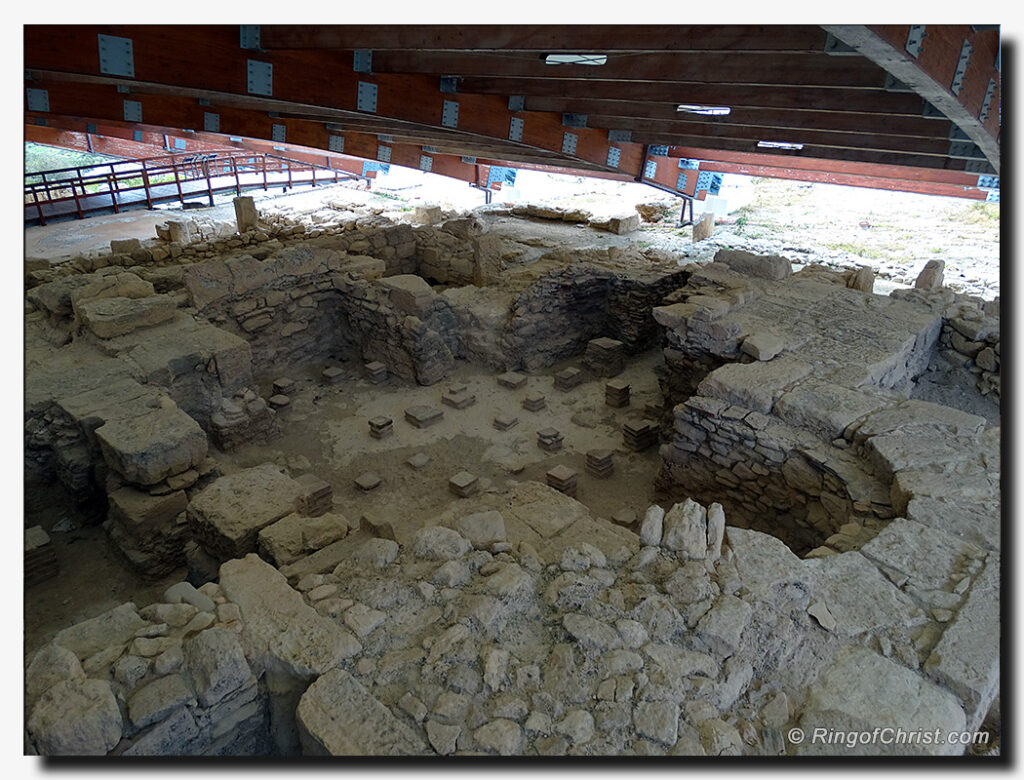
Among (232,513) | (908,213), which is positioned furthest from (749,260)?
(908,213)

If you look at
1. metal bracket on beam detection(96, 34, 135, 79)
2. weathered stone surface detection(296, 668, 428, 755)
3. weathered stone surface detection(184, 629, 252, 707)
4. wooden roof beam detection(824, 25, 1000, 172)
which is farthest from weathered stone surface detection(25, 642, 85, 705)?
wooden roof beam detection(824, 25, 1000, 172)

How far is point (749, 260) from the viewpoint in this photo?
7355 millimetres

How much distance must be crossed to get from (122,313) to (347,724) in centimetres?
522

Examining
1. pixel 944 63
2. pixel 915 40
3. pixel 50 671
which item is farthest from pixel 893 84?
pixel 50 671

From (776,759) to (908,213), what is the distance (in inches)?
597

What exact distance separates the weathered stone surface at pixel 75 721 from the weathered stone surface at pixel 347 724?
2.11ft

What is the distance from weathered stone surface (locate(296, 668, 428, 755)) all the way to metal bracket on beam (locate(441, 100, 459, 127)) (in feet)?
18.4

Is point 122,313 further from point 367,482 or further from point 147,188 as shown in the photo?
point 147,188

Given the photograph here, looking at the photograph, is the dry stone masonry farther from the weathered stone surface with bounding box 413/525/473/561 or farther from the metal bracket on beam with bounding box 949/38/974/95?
the metal bracket on beam with bounding box 949/38/974/95

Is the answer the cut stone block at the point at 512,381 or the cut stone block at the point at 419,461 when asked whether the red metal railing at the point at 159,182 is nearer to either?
the cut stone block at the point at 512,381

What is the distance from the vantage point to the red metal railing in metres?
13.3

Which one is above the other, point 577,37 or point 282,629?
point 577,37

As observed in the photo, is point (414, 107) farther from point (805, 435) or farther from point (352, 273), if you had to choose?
point (805, 435)

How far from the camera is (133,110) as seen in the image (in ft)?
27.3
